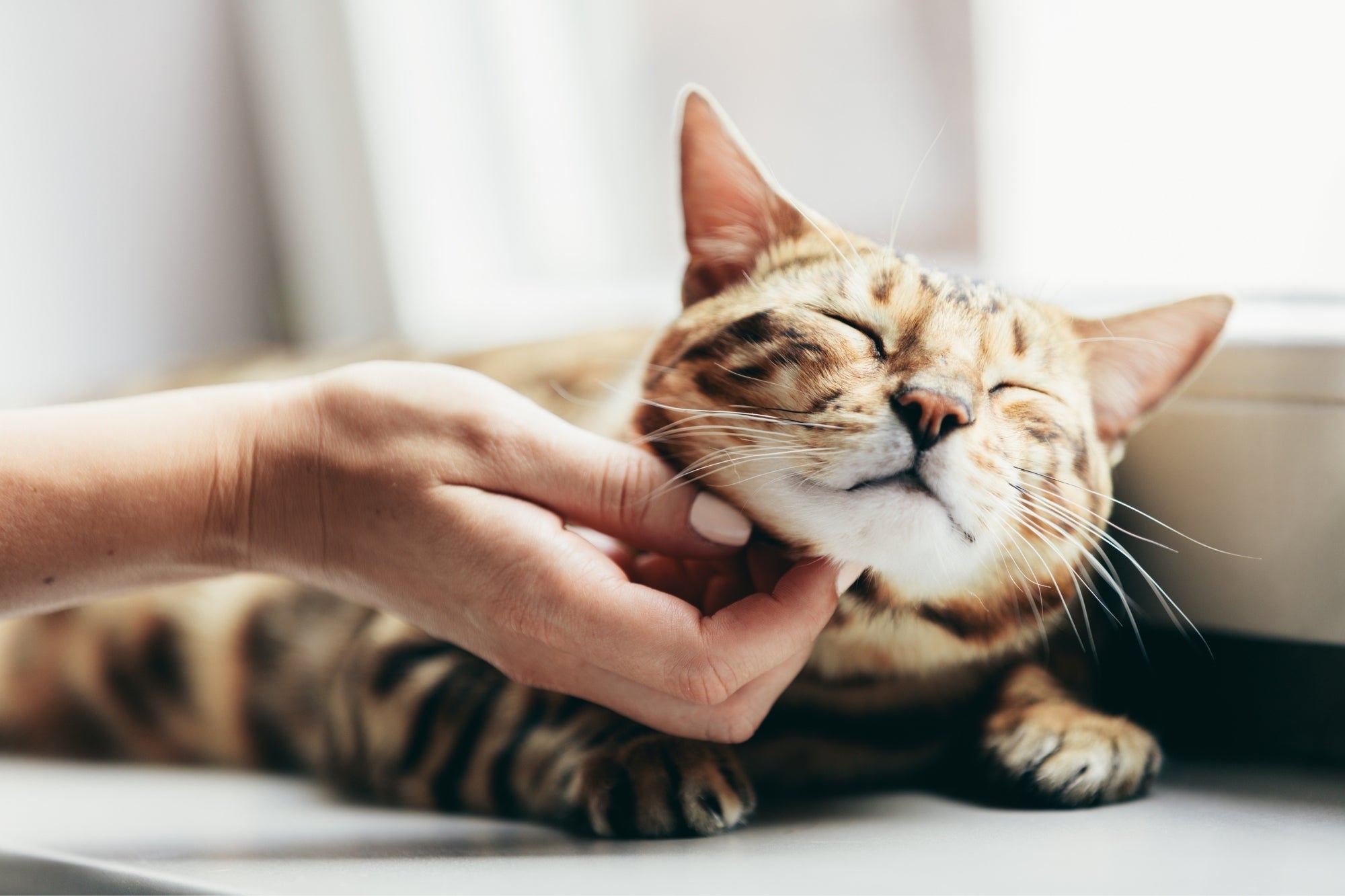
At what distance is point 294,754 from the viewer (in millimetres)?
1184

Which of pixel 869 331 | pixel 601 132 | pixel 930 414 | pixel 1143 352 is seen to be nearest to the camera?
pixel 930 414

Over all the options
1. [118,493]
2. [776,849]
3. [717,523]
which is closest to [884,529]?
[717,523]

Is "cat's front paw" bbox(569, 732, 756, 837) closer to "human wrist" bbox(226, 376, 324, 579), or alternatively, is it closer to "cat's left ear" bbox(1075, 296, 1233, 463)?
"human wrist" bbox(226, 376, 324, 579)

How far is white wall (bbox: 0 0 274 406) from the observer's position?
1805mm

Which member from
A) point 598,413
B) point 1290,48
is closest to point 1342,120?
point 1290,48

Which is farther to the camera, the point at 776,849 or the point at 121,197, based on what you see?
the point at 121,197

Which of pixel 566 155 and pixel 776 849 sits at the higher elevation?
pixel 566 155

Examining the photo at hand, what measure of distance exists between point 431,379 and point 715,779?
357 mm

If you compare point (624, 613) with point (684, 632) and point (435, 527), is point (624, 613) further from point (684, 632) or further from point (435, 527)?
point (435, 527)

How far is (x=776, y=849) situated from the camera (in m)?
0.75

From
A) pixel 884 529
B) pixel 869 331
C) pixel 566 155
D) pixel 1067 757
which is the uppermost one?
pixel 566 155

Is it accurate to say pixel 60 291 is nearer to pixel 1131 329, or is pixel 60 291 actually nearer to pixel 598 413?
pixel 598 413

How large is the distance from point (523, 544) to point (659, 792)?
0.69 ft

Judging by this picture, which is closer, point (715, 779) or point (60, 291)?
point (715, 779)
